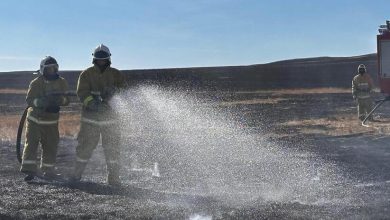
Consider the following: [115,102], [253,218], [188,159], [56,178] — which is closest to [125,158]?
[188,159]

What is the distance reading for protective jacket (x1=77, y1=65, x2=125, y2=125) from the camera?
8.29 meters

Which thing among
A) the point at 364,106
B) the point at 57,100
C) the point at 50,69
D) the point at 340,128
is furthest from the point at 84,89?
the point at 364,106

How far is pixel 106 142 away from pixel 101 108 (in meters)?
0.49

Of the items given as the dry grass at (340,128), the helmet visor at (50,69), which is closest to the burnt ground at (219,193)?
the helmet visor at (50,69)

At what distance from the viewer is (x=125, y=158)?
38.5 feet

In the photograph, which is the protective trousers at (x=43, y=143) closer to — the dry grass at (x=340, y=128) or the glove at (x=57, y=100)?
the glove at (x=57, y=100)

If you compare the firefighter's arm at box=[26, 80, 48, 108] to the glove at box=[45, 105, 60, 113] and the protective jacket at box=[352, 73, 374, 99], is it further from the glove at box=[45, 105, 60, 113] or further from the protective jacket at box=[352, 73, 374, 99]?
the protective jacket at box=[352, 73, 374, 99]

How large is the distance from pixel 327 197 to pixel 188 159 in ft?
15.2

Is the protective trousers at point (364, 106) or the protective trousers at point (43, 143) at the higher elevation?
the protective trousers at point (43, 143)

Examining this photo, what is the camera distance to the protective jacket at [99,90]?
829 cm

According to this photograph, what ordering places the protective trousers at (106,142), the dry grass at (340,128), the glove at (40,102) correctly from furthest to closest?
the dry grass at (340,128) < the glove at (40,102) < the protective trousers at (106,142)

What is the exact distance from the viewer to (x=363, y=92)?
717 inches

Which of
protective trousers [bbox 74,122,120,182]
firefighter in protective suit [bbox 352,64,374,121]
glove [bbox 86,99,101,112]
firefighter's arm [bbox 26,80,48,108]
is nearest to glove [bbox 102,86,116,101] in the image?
glove [bbox 86,99,101,112]

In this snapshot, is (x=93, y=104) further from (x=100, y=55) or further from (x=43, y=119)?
(x=43, y=119)
